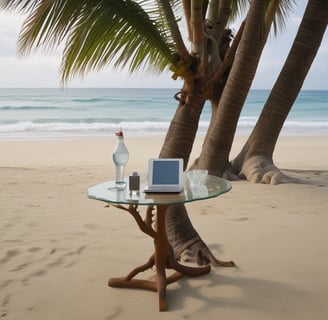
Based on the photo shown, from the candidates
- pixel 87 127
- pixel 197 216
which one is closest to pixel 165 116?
pixel 87 127

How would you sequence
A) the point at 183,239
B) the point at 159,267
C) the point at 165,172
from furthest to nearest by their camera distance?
1. the point at 183,239
2. the point at 159,267
3. the point at 165,172

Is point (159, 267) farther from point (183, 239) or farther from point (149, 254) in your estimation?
point (149, 254)

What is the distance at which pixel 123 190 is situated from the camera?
3.05 meters

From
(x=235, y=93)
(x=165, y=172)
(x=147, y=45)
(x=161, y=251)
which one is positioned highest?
(x=147, y=45)

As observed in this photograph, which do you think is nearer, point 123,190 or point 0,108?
point 123,190

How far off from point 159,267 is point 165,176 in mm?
650

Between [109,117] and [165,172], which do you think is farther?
[109,117]

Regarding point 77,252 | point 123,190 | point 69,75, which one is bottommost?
point 77,252

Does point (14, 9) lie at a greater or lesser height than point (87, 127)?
greater

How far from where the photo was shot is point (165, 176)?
9.86 feet

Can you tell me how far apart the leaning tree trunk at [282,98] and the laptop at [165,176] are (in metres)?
3.98

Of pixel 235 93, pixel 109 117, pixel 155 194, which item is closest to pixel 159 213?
pixel 155 194

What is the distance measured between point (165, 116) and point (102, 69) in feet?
82.3

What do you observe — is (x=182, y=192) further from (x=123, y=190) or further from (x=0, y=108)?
(x=0, y=108)
